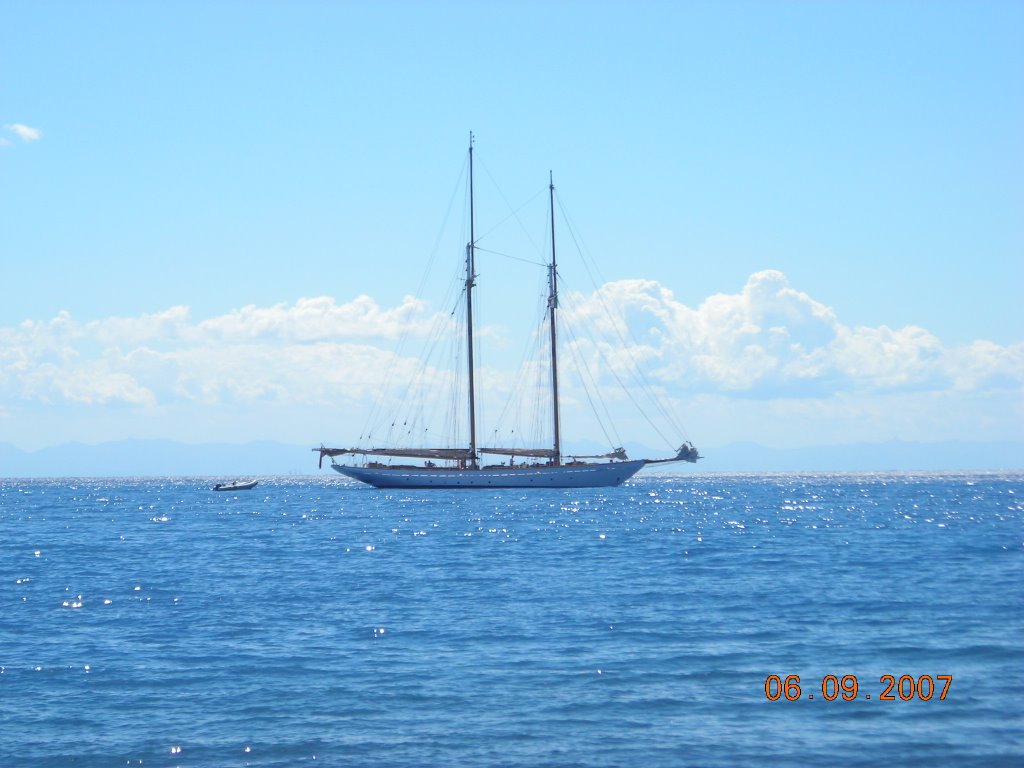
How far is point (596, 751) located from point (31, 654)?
56.9 ft

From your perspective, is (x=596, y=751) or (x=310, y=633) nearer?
(x=596, y=751)

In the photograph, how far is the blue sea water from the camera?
20.0 metres

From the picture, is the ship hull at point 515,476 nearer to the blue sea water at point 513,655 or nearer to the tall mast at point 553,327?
the tall mast at point 553,327

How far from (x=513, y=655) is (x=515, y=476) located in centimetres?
9982

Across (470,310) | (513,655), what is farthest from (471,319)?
(513,655)

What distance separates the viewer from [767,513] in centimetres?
9781

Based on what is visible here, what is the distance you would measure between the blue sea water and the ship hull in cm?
6894

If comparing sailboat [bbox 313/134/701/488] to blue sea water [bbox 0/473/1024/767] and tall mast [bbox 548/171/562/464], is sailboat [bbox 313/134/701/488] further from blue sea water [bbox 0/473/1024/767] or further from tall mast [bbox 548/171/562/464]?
blue sea water [bbox 0/473/1024/767]

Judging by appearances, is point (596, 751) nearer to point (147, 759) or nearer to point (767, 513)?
point (147, 759)

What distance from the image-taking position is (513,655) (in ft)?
89.0

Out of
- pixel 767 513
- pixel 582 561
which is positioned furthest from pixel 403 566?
pixel 767 513

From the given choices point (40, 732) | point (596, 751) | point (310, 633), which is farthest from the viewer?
point (310, 633)

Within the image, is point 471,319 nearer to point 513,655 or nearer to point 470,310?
point 470,310

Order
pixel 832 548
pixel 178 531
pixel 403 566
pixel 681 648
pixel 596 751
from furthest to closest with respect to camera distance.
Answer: pixel 178 531
pixel 832 548
pixel 403 566
pixel 681 648
pixel 596 751
